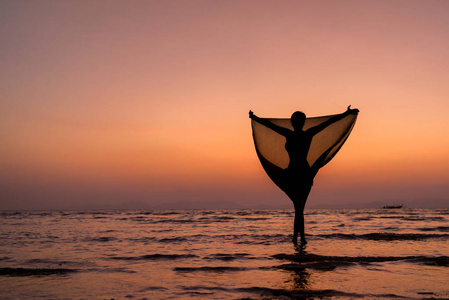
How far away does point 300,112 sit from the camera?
8.98m

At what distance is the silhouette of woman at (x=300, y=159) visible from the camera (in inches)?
348

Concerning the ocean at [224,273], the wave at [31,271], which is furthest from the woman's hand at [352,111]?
the wave at [31,271]

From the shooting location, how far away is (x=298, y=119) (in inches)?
353

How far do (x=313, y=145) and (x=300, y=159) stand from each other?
557 mm

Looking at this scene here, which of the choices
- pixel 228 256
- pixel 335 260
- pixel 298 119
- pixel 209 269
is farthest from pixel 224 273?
pixel 298 119

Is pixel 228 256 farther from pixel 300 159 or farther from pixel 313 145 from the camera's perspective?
pixel 313 145

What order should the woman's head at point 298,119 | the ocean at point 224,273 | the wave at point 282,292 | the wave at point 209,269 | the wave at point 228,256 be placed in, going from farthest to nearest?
1. the woman's head at point 298,119
2. the wave at point 228,256
3. the wave at point 209,269
4. the ocean at point 224,273
5. the wave at point 282,292

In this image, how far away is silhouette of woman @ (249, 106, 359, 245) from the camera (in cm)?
884

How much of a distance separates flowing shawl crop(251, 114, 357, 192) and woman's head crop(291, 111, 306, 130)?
0.91 feet

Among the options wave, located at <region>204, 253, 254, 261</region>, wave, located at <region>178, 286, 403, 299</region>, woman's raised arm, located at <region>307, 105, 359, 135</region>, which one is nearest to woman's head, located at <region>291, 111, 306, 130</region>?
woman's raised arm, located at <region>307, 105, 359, 135</region>

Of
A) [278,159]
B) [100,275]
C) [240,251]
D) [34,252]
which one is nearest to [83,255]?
[34,252]

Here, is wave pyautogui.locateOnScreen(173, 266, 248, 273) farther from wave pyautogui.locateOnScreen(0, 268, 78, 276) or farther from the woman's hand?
the woman's hand

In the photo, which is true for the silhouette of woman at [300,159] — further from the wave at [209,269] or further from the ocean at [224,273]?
the wave at [209,269]

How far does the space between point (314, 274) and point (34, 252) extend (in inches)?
257
